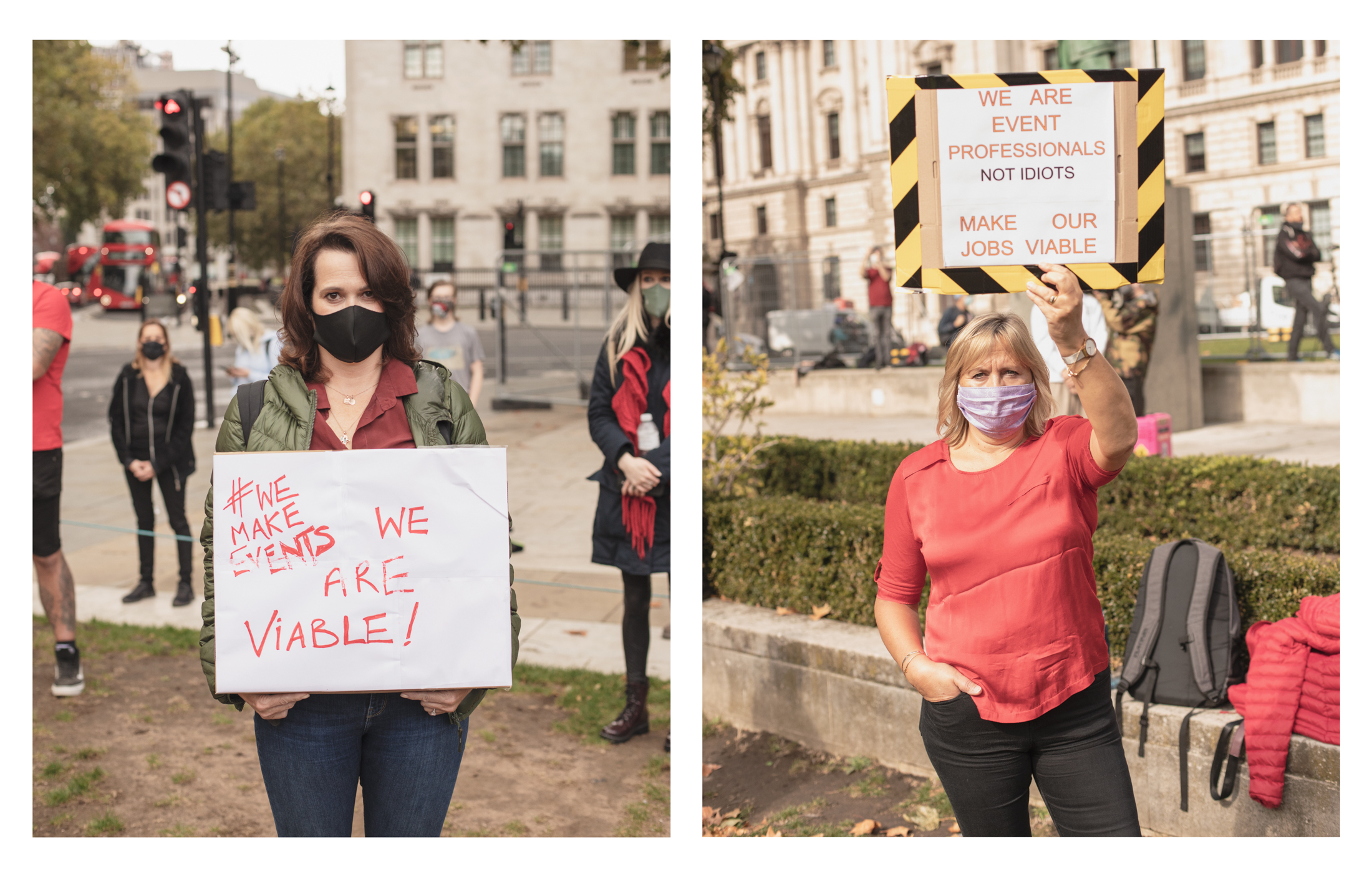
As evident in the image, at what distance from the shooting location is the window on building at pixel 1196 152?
3578 cm

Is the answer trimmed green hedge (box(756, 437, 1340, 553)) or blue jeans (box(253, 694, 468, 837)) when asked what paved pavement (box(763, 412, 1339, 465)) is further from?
blue jeans (box(253, 694, 468, 837))

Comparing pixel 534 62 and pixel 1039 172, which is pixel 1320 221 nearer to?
pixel 534 62

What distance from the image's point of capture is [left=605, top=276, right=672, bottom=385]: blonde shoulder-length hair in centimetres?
441

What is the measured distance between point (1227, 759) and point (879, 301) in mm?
12378

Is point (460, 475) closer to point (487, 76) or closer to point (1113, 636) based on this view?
point (1113, 636)

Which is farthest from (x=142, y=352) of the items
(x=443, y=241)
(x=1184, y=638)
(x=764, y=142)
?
(x=764, y=142)

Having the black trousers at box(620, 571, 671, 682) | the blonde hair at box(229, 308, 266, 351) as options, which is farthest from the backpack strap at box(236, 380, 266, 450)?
the blonde hair at box(229, 308, 266, 351)

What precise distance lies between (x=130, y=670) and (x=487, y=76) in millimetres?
46425

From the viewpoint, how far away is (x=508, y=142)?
4947cm

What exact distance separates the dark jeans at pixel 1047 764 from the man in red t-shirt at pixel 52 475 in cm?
376

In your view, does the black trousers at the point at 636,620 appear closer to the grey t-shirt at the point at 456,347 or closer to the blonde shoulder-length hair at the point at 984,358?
the blonde shoulder-length hair at the point at 984,358
